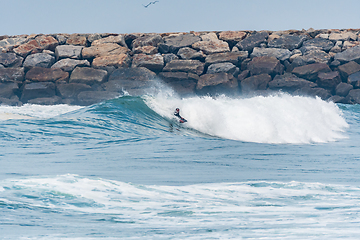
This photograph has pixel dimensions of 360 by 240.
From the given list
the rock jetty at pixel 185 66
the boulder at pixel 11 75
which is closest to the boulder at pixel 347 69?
the rock jetty at pixel 185 66

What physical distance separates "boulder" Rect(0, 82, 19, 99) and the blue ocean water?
47.6 ft

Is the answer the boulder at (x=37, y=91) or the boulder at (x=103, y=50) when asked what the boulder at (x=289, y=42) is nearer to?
the boulder at (x=103, y=50)

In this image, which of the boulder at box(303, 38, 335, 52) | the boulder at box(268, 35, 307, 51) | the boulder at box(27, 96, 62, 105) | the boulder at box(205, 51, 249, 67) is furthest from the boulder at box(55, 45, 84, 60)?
the boulder at box(303, 38, 335, 52)

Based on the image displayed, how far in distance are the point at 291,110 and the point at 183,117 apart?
4403 millimetres

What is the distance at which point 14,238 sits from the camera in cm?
281

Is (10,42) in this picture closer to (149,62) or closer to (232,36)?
(149,62)

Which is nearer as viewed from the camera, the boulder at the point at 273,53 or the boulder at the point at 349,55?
the boulder at the point at 349,55

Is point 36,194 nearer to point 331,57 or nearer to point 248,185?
point 248,185

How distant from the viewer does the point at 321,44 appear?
964 inches

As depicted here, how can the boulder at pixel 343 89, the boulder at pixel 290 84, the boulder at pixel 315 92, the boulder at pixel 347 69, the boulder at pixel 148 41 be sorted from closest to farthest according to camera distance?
the boulder at pixel 315 92, the boulder at pixel 290 84, the boulder at pixel 343 89, the boulder at pixel 347 69, the boulder at pixel 148 41

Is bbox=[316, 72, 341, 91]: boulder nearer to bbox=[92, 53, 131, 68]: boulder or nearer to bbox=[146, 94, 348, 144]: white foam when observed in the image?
bbox=[146, 94, 348, 144]: white foam

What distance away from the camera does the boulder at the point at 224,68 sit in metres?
23.0

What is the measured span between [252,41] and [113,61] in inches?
365

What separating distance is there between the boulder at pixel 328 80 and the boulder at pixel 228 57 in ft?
15.7
